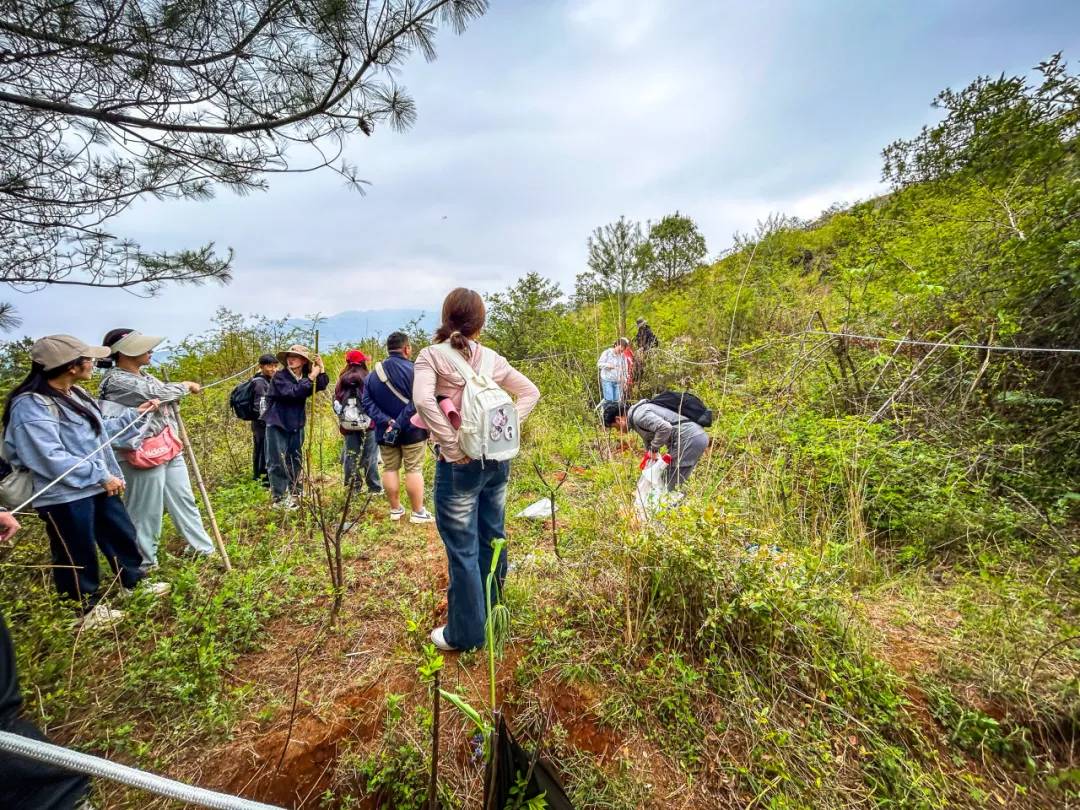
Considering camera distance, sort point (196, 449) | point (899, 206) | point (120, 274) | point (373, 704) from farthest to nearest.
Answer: point (899, 206) → point (196, 449) → point (120, 274) → point (373, 704)

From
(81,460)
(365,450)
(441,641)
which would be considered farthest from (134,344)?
(441,641)

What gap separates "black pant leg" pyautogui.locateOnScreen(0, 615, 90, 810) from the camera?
0.93 metres

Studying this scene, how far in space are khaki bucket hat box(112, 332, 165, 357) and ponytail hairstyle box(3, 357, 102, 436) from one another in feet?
1.01

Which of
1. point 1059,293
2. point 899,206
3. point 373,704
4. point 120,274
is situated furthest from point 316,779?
point 899,206

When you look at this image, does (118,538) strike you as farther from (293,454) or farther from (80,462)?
(293,454)

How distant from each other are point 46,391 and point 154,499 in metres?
0.87

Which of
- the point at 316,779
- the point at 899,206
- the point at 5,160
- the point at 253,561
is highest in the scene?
the point at 899,206

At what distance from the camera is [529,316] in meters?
6.91

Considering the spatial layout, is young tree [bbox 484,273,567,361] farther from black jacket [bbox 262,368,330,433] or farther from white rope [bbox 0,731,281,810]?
white rope [bbox 0,731,281,810]

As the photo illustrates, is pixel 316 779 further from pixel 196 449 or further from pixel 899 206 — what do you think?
pixel 899 206

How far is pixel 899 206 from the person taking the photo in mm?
5309

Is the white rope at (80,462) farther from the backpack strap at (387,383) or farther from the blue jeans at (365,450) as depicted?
the blue jeans at (365,450)

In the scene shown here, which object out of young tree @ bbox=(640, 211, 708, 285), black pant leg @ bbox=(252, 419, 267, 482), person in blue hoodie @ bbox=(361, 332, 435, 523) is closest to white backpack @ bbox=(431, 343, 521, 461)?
person in blue hoodie @ bbox=(361, 332, 435, 523)

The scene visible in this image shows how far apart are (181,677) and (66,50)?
3064 millimetres
